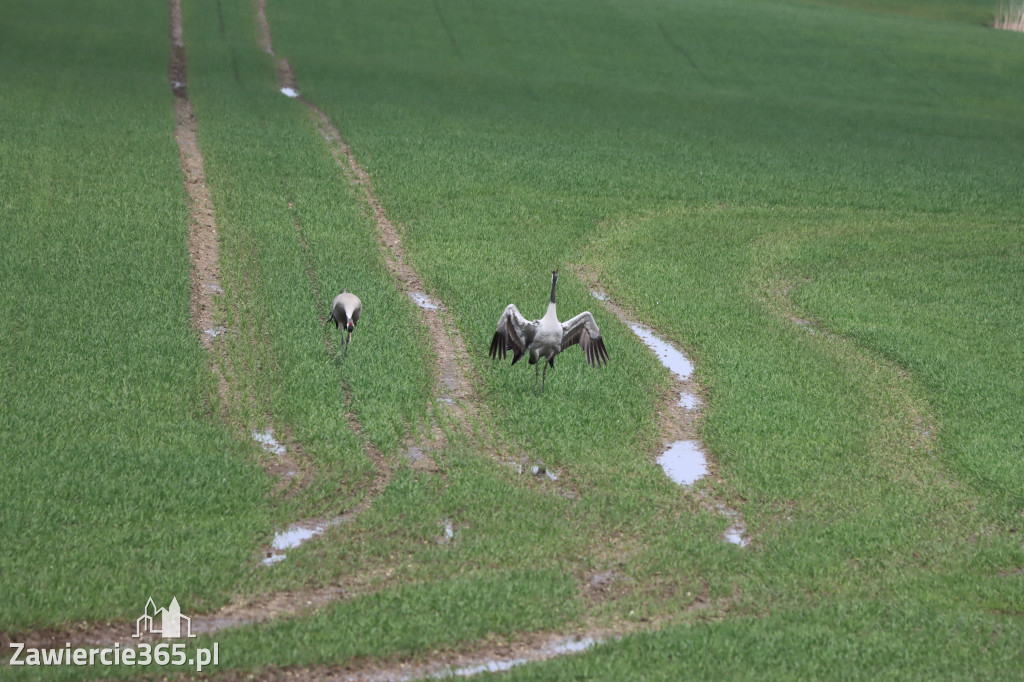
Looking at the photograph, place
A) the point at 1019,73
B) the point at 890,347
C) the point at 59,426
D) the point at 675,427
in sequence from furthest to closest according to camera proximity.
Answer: the point at 1019,73, the point at 890,347, the point at 675,427, the point at 59,426

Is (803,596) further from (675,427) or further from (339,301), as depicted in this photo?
(339,301)

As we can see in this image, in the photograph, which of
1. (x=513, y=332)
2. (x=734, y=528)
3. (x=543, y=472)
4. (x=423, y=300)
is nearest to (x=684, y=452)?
(x=734, y=528)

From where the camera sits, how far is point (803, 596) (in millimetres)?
12117

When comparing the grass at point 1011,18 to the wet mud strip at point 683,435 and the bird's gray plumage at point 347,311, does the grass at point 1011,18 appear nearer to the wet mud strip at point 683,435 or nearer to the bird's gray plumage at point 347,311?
the wet mud strip at point 683,435

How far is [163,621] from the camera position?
10.9 meters

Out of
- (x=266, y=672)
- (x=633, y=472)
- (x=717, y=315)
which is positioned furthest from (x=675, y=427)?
(x=266, y=672)

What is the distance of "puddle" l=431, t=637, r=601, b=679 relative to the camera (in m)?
10.5

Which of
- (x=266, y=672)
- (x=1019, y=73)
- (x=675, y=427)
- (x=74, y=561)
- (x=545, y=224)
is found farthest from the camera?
(x=1019, y=73)

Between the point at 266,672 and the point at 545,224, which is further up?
the point at 266,672

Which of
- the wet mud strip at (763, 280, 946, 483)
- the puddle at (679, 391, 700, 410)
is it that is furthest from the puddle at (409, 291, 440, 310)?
the wet mud strip at (763, 280, 946, 483)

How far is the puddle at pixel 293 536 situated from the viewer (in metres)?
12.3

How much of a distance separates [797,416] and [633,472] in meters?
3.78

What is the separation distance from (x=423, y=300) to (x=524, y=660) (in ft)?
40.2

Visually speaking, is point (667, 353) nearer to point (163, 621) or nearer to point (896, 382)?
point (896, 382)
